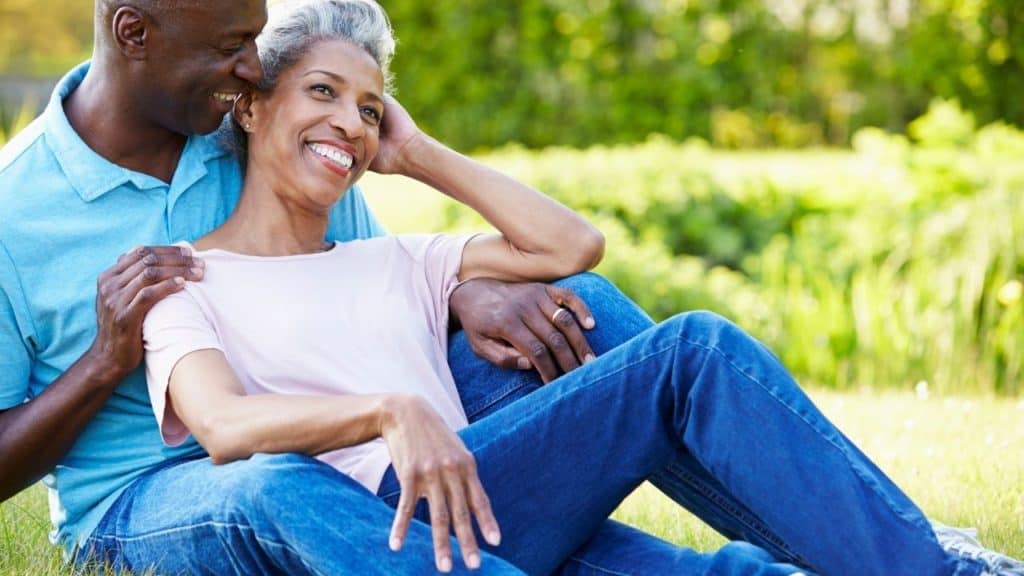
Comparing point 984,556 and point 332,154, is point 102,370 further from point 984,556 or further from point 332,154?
point 984,556

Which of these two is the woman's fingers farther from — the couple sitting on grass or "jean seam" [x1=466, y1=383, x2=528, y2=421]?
"jean seam" [x1=466, y1=383, x2=528, y2=421]

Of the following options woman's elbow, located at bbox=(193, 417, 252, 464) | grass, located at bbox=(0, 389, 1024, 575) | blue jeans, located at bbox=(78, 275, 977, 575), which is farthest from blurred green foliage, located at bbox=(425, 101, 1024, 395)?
woman's elbow, located at bbox=(193, 417, 252, 464)

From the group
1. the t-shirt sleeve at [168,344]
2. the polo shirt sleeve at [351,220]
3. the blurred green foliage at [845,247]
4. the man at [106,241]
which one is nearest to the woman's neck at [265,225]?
the man at [106,241]

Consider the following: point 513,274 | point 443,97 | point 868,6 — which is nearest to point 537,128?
point 443,97

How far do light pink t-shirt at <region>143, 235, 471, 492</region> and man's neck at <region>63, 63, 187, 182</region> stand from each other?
29 centimetres

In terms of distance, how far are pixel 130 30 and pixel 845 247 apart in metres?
4.50

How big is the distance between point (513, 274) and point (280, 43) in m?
0.79

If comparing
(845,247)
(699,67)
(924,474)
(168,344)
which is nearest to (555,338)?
(168,344)

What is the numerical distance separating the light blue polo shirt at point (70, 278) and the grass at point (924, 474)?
0.23 m

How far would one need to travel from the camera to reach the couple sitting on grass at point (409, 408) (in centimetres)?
258

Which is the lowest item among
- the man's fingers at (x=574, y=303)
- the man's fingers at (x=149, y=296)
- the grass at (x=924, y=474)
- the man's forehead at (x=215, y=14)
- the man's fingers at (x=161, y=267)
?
the grass at (x=924, y=474)

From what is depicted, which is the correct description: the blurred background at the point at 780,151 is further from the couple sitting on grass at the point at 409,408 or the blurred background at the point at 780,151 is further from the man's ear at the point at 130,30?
the man's ear at the point at 130,30

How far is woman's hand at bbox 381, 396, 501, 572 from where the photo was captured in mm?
2475

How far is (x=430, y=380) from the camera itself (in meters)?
3.17
